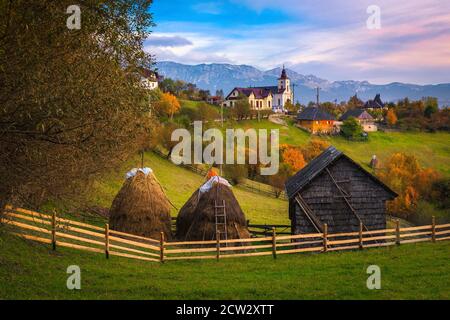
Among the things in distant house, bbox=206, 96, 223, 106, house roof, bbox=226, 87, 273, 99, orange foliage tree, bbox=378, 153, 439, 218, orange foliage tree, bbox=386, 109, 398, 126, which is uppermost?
house roof, bbox=226, 87, 273, 99

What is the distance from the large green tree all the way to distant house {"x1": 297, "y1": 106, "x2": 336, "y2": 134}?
3153 inches

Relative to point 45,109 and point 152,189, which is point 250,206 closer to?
point 152,189

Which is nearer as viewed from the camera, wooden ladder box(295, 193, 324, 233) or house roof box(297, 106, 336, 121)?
wooden ladder box(295, 193, 324, 233)

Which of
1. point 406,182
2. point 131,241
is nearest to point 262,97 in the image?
point 406,182

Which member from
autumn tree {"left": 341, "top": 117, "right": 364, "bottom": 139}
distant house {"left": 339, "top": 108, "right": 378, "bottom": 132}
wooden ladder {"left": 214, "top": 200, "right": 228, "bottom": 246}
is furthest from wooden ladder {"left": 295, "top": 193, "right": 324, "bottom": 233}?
distant house {"left": 339, "top": 108, "right": 378, "bottom": 132}

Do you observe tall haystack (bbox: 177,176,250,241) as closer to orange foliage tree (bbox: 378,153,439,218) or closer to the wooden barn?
the wooden barn

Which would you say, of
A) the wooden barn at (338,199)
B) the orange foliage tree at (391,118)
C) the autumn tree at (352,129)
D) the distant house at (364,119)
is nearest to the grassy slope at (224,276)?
the wooden barn at (338,199)

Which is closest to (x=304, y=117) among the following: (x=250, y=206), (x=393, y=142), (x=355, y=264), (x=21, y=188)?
(x=393, y=142)

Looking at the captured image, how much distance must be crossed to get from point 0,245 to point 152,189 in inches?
429

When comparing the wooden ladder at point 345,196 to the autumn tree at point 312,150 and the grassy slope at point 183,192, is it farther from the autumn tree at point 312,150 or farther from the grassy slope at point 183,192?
the autumn tree at point 312,150

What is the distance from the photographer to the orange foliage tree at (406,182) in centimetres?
5528

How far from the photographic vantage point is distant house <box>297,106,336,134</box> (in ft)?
300

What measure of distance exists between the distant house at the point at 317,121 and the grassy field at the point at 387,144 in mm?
2461

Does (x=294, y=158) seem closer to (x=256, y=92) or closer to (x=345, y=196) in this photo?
(x=345, y=196)
